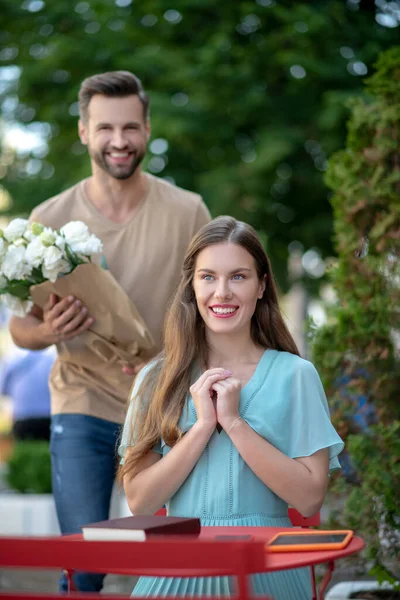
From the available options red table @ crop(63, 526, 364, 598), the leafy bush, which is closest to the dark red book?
red table @ crop(63, 526, 364, 598)

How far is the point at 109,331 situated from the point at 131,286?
0.92 feet

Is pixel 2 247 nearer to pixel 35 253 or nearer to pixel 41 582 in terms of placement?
pixel 35 253

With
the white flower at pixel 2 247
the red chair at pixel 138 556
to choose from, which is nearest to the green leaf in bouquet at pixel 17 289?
the white flower at pixel 2 247

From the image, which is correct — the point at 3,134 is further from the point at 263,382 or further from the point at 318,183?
the point at 263,382

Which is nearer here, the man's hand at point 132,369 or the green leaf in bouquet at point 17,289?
the green leaf in bouquet at point 17,289

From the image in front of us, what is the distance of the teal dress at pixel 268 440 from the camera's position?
2.82 m

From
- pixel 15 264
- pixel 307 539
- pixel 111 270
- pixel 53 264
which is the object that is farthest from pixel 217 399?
pixel 111 270

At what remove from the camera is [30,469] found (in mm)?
8273

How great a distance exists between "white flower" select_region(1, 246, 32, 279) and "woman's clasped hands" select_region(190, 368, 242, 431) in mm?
1140

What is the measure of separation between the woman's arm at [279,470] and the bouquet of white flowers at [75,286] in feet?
3.95

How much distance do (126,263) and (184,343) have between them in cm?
115

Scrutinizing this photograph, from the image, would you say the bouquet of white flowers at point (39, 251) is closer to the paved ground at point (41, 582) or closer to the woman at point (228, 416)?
the woman at point (228, 416)

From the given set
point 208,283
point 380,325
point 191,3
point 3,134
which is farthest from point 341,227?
point 3,134

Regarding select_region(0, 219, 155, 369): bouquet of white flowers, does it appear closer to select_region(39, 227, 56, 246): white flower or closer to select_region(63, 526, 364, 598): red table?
select_region(39, 227, 56, 246): white flower
